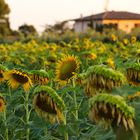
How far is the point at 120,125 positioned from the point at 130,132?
0.03m

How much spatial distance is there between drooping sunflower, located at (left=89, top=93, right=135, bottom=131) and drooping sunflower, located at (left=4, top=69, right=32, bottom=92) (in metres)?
1.42

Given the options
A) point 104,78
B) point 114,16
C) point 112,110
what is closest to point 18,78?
point 104,78

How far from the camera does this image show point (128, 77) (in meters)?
1.76

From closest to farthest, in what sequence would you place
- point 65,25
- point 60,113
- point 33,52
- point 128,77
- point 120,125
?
point 120,125, point 128,77, point 60,113, point 33,52, point 65,25

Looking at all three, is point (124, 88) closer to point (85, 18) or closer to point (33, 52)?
point (33, 52)

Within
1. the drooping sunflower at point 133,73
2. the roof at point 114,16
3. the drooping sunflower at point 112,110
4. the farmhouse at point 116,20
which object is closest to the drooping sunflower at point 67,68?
the drooping sunflower at point 133,73

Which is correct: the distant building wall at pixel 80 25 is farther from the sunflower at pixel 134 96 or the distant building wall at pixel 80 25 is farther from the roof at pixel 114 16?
the sunflower at pixel 134 96

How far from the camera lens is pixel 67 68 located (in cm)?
252

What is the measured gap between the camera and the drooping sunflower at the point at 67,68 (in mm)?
2438

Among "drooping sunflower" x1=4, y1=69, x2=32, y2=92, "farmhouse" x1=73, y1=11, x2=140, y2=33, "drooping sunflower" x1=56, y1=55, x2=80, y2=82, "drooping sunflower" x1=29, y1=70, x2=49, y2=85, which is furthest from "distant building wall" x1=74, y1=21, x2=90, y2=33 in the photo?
"drooping sunflower" x1=56, y1=55, x2=80, y2=82

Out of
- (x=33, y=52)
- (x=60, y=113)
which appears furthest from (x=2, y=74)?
(x=33, y=52)

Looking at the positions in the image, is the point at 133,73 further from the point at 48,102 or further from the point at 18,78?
the point at 18,78

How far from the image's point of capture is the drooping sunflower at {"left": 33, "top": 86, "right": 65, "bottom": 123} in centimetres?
182

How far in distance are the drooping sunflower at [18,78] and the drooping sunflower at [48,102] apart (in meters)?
0.84
